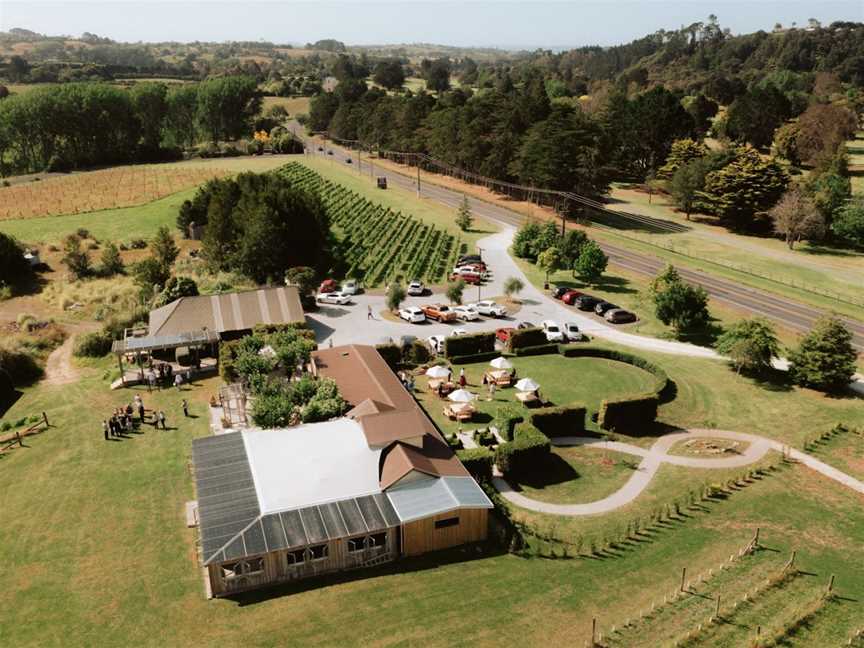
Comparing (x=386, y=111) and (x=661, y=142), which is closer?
(x=661, y=142)

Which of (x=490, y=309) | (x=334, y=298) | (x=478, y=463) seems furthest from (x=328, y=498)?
(x=334, y=298)

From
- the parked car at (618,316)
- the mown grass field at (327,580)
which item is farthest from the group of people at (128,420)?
the parked car at (618,316)

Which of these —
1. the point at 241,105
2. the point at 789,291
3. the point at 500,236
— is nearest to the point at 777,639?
the point at 789,291

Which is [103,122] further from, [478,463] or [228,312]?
[478,463]

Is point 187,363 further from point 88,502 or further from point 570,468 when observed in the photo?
point 570,468

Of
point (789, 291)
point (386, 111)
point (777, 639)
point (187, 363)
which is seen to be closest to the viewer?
point (777, 639)

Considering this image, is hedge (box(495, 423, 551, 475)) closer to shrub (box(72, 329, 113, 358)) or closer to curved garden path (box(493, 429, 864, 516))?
curved garden path (box(493, 429, 864, 516))

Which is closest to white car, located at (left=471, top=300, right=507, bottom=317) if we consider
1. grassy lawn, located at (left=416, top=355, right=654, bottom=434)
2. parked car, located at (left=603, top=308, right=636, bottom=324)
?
grassy lawn, located at (left=416, top=355, right=654, bottom=434)

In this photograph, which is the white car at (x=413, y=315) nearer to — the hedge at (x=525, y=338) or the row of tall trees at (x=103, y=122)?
the hedge at (x=525, y=338)
